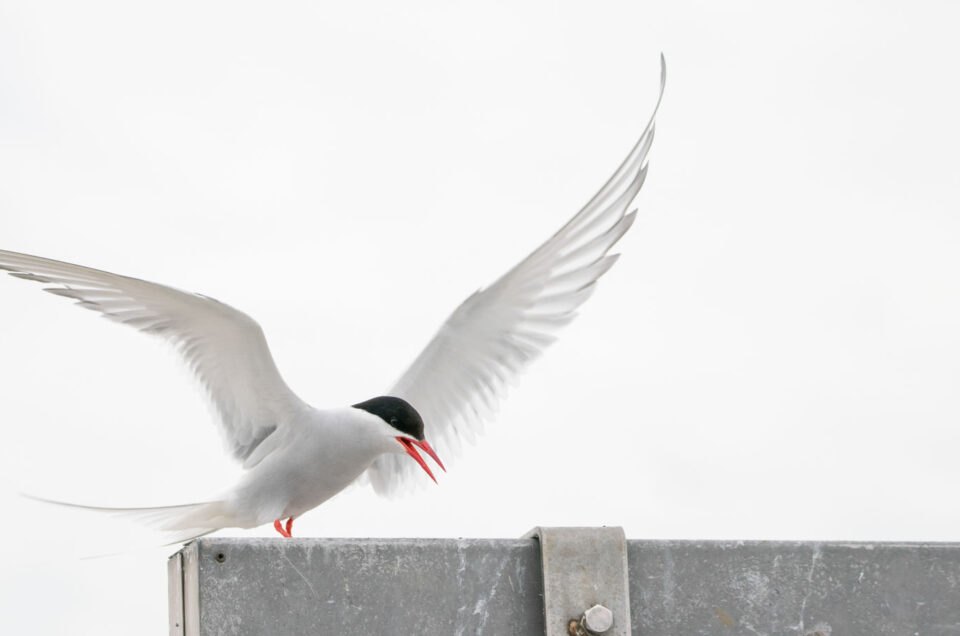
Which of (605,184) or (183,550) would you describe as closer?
Result: (183,550)

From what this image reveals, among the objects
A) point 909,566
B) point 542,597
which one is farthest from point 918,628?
point 542,597

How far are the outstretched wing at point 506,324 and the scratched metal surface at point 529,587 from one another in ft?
7.78

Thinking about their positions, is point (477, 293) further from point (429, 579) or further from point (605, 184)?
point (429, 579)

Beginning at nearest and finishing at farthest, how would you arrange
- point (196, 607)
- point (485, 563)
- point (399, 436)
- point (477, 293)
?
point (196, 607), point (485, 563), point (399, 436), point (477, 293)

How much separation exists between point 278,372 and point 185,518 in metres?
0.66

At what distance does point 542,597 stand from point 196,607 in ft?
2.39

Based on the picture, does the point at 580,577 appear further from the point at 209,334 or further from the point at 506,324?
the point at 506,324

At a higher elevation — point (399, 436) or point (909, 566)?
point (399, 436)

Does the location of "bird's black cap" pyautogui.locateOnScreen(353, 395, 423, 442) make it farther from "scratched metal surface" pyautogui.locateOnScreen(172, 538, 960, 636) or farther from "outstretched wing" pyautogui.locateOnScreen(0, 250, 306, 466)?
"scratched metal surface" pyautogui.locateOnScreen(172, 538, 960, 636)

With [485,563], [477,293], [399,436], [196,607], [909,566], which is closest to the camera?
[196,607]

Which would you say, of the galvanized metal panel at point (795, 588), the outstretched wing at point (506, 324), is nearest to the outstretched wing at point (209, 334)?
the outstretched wing at point (506, 324)

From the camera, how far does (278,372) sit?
17.1 feet

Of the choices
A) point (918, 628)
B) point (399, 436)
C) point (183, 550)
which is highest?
point (399, 436)

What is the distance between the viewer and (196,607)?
265 cm
